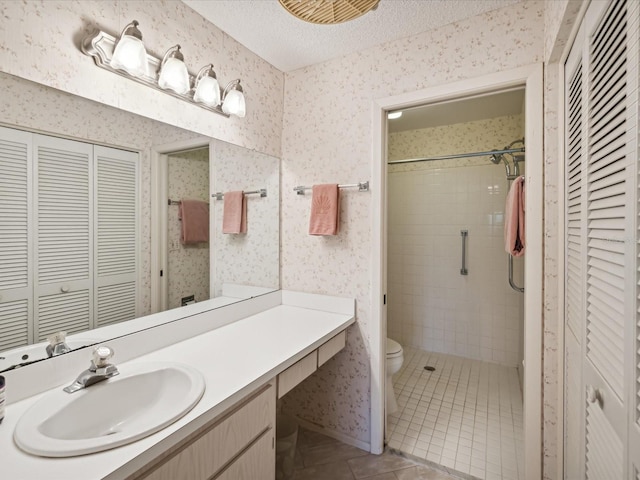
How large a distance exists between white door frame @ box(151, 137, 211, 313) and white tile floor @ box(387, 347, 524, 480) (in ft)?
5.26

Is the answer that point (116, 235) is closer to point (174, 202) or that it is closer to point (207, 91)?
point (174, 202)

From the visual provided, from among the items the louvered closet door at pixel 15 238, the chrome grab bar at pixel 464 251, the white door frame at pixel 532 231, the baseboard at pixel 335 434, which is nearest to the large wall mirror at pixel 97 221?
the louvered closet door at pixel 15 238

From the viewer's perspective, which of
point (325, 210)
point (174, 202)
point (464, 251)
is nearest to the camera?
point (174, 202)

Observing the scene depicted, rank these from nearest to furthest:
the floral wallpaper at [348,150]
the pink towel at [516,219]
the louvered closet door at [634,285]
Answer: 1. the louvered closet door at [634,285]
2. the floral wallpaper at [348,150]
3. the pink towel at [516,219]

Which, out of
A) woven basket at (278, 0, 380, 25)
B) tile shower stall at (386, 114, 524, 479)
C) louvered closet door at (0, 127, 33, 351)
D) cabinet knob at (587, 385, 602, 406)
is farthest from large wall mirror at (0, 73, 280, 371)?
Answer: tile shower stall at (386, 114, 524, 479)

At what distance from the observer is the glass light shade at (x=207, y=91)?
5.08 ft

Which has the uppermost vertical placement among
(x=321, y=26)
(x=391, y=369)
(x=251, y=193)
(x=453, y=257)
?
(x=321, y=26)

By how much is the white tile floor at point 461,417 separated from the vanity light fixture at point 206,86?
221cm

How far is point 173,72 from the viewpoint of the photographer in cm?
139

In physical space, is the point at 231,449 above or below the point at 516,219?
below

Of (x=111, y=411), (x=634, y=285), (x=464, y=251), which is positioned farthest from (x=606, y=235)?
(x=464, y=251)

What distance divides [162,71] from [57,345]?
1165 millimetres

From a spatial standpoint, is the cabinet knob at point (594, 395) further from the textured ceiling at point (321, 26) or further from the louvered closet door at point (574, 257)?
the textured ceiling at point (321, 26)

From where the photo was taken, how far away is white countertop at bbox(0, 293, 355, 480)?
70cm
